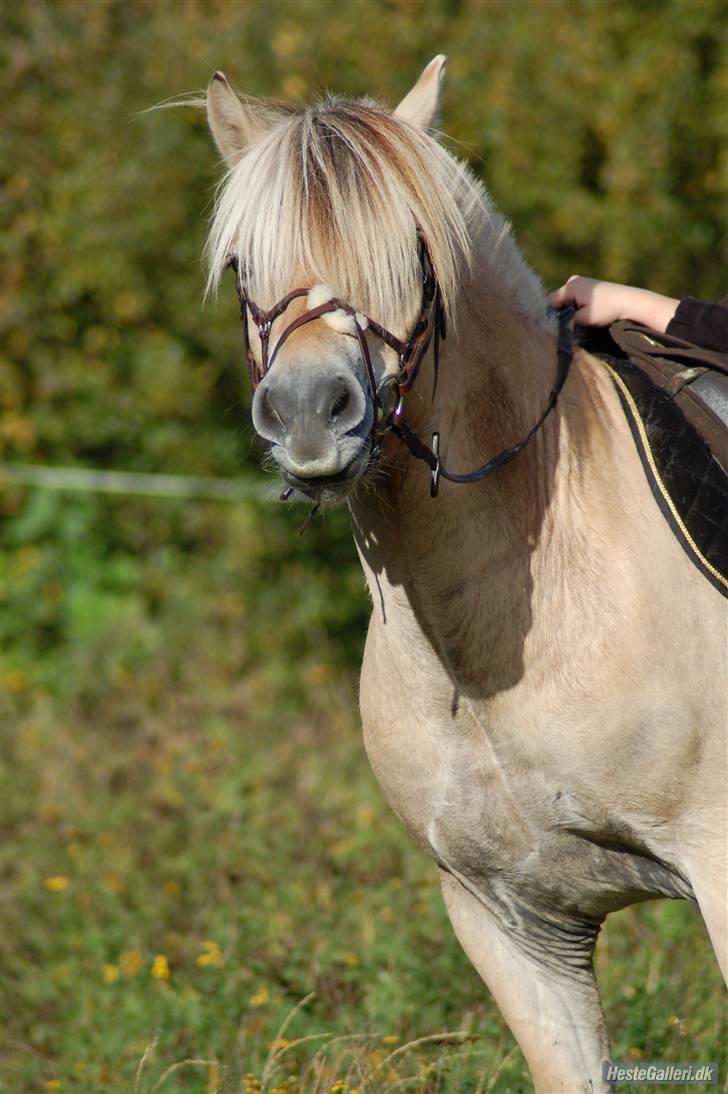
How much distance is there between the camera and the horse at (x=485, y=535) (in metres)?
2.76

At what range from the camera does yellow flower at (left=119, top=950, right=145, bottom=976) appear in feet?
15.1

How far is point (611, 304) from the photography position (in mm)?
3420

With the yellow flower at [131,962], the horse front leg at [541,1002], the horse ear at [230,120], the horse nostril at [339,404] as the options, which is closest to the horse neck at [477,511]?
the horse nostril at [339,404]

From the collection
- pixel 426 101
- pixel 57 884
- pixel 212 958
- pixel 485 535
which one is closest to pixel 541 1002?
pixel 485 535

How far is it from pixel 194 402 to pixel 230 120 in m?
5.26

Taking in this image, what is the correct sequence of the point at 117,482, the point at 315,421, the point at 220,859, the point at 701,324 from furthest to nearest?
1. the point at 117,482
2. the point at 220,859
3. the point at 701,324
4. the point at 315,421

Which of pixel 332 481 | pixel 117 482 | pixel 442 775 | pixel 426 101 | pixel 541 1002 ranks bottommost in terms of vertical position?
pixel 117 482

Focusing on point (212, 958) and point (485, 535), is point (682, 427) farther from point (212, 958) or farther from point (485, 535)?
point (212, 958)

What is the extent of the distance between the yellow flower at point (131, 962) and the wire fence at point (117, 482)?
3.96m

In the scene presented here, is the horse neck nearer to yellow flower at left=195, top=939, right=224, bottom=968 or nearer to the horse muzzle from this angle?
the horse muzzle

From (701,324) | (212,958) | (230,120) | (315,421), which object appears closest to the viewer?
(315,421)

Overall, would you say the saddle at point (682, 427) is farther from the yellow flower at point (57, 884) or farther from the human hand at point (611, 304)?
the yellow flower at point (57, 884)

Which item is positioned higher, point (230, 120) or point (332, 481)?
point (230, 120)

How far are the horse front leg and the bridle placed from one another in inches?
41.9
